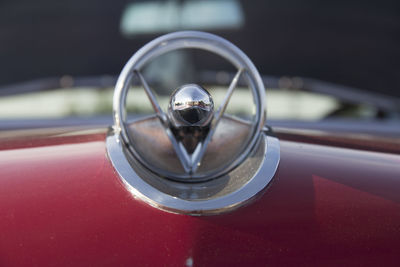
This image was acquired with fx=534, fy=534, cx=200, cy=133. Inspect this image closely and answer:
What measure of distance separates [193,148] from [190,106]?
0.42 feet

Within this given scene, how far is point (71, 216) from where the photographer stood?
931 mm

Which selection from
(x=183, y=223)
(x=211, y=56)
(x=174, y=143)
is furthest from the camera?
(x=211, y=56)

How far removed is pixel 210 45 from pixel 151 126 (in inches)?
8.4

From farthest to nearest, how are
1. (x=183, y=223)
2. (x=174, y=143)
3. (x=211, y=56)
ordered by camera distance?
(x=211, y=56), (x=174, y=143), (x=183, y=223)

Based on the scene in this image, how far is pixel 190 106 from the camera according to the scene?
1002 mm

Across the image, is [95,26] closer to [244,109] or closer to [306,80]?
[244,109]

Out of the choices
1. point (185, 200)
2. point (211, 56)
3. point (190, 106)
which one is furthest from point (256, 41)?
point (185, 200)

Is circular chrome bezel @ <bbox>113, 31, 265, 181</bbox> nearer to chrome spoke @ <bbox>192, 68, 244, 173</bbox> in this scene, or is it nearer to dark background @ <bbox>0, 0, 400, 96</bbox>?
chrome spoke @ <bbox>192, 68, 244, 173</bbox>

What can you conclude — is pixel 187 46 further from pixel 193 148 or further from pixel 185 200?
pixel 185 200

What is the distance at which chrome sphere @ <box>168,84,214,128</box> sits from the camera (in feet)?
3.28

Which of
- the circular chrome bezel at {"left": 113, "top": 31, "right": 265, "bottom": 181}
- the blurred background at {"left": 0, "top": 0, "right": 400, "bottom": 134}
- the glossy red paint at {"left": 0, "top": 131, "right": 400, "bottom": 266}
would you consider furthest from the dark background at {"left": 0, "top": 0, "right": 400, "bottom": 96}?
the glossy red paint at {"left": 0, "top": 131, "right": 400, "bottom": 266}

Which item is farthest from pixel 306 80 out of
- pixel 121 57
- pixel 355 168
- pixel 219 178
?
pixel 219 178

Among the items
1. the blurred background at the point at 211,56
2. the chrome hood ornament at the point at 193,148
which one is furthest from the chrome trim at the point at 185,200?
the blurred background at the point at 211,56

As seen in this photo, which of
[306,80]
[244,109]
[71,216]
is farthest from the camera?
[306,80]
